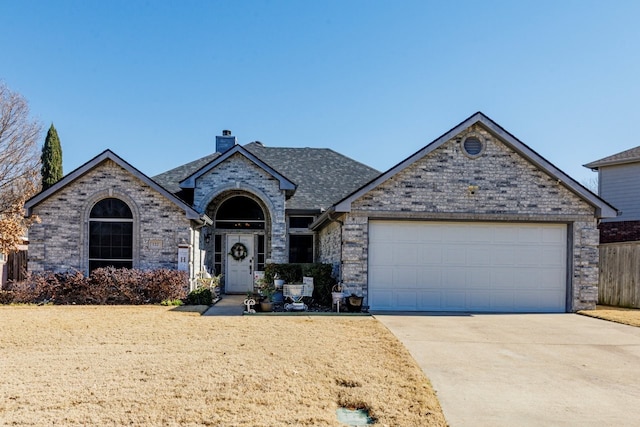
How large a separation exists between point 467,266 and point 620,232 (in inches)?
380

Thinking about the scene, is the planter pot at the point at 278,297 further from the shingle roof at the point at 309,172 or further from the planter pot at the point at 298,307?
the shingle roof at the point at 309,172

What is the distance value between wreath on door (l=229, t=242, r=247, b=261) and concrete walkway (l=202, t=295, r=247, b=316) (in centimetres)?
179

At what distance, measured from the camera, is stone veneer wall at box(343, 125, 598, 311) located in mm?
12633

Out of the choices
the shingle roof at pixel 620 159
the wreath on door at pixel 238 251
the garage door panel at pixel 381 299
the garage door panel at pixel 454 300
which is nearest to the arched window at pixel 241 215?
the wreath on door at pixel 238 251

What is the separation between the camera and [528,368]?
675 centimetres

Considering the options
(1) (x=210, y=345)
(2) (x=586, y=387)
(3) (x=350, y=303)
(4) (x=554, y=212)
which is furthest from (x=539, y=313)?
(1) (x=210, y=345)

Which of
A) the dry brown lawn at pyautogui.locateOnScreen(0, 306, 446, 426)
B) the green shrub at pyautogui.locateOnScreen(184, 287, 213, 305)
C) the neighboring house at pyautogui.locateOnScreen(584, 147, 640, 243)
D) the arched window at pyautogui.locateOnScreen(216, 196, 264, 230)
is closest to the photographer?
the dry brown lawn at pyautogui.locateOnScreen(0, 306, 446, 426)

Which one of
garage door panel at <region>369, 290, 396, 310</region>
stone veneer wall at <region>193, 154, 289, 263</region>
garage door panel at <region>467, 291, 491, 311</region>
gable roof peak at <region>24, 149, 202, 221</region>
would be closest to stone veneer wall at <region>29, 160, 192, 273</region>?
gable roof peak at <region>24, 149, 202, 221</region>

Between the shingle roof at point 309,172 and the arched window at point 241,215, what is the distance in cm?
131

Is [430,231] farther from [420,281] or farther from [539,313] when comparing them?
[539,313]

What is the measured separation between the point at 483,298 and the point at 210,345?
8.14 m

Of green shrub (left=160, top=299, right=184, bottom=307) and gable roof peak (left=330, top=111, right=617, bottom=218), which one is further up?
gable roof peak (left=330, top=111, right=617, bottom=218)

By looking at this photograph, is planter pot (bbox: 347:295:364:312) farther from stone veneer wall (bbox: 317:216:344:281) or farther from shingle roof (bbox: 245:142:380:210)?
shingle roof (bbox: 245:142:380:210)

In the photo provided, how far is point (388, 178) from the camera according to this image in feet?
41.0
